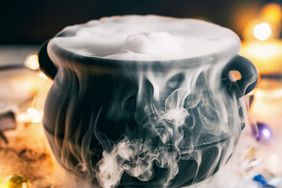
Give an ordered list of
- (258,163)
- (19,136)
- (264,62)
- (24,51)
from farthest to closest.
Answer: (24,51)
(264,62)
(19,136)
(258,163)

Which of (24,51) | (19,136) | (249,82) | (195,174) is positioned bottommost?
(24,51)

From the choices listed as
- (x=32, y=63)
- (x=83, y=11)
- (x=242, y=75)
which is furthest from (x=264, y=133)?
(x=83, y=11)

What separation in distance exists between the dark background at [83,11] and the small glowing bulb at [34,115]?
2.02 feet

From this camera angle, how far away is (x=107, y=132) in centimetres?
63

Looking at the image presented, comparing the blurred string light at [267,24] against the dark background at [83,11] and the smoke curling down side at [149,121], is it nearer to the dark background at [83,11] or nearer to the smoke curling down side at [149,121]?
the dark background at [83,11]

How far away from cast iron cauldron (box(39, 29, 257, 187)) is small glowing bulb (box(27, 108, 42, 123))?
0.36 metres

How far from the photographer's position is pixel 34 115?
1038mm

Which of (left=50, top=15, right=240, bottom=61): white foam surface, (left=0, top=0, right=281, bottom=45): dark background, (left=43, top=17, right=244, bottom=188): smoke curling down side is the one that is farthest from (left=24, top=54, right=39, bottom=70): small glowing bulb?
(left=43, top=17, right=244, bottom=188): smoke curling down side

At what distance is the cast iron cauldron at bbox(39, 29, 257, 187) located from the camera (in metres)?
0.61

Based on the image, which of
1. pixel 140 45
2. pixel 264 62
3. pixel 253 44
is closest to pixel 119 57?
pixel 140 45

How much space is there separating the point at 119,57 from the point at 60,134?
0.14 m

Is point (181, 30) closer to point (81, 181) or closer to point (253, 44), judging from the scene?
point (81, 181)

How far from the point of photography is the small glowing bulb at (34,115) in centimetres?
103

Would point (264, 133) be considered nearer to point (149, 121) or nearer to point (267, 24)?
point (149, 121)
